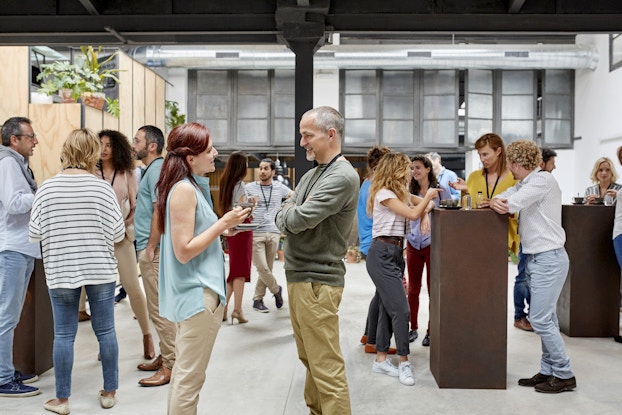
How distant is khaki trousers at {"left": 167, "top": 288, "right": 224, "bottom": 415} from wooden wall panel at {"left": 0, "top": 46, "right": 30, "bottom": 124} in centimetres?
505

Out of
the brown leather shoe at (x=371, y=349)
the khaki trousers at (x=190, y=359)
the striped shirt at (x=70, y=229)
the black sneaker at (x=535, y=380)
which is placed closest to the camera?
the khaki trousers at (x=190, y=359)

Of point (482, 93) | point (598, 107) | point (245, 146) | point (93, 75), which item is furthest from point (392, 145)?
point (93, 75)

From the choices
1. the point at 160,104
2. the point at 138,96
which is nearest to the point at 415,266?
the point at 138,96

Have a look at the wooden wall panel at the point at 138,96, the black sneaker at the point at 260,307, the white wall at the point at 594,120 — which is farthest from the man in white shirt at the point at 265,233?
the white wall at the point at 594,120

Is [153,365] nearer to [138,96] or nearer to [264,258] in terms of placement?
[264,258]

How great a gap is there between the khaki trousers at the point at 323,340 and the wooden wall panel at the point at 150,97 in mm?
7197

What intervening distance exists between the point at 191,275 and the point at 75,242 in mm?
1010

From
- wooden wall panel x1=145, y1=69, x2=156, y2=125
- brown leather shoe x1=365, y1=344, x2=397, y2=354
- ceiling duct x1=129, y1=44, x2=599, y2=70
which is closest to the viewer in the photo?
brown leather shoe x1=365, y1=344, x2=397, y2=354

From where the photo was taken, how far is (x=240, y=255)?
5.10 meters

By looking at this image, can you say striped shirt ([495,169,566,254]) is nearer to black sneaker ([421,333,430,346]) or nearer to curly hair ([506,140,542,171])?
curly hair ([506,140,542,171])

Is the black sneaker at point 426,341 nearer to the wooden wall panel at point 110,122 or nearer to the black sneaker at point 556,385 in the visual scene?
the black sneaker at point 556,385

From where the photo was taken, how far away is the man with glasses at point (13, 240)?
3244 mm

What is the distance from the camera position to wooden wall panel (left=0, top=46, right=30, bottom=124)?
240 inches

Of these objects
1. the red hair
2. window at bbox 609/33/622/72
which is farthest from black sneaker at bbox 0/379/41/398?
window at bbox 609/33/622/72
